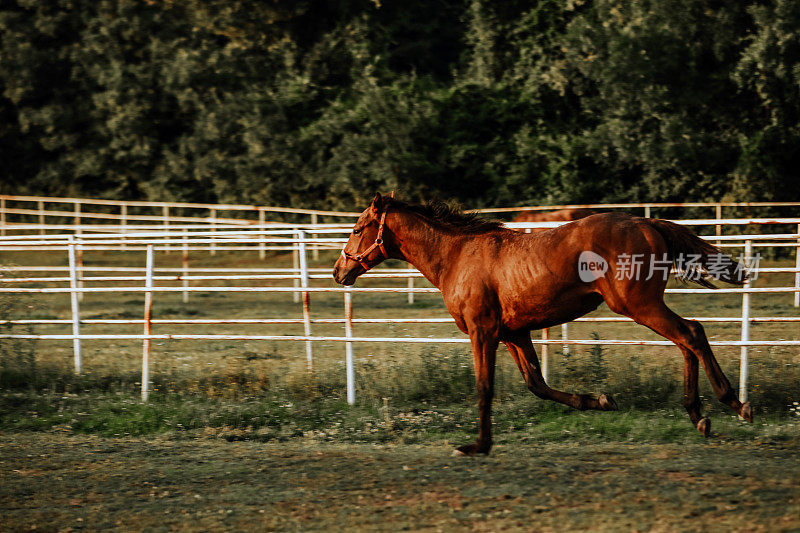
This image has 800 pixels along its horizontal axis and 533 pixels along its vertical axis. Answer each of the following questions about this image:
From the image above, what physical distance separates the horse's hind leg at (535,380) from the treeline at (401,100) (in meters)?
15.3

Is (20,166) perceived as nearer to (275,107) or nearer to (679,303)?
(275,107)

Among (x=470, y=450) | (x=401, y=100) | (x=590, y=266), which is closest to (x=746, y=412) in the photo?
(x=590, y=266)

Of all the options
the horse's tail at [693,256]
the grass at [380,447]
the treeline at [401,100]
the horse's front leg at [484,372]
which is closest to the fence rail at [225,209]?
the treeline at [401,100]

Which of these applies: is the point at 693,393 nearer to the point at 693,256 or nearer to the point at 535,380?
the point at 693,256

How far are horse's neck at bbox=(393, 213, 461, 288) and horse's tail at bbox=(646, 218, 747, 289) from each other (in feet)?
4.68

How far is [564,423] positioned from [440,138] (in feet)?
59.4

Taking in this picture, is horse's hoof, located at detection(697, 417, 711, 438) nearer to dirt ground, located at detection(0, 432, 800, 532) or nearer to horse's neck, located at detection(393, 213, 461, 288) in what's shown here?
A: dirt ground, located at detection(0, 432, 800, 532)

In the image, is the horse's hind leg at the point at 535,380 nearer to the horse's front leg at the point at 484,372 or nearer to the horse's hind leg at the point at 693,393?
the horse's front leg at the point at 484,372

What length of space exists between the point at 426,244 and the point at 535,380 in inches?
49.0

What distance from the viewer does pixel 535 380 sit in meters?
6.57

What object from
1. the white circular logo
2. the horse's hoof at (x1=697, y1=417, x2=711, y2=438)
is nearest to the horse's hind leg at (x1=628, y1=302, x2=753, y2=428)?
the horse's hoof at (x1=697, y1=417, x2=711, y2=438)

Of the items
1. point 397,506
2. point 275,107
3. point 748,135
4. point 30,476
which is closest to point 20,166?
point 275,107

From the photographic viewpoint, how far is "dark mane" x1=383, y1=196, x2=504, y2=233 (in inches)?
263

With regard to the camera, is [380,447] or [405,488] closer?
[405,488]
